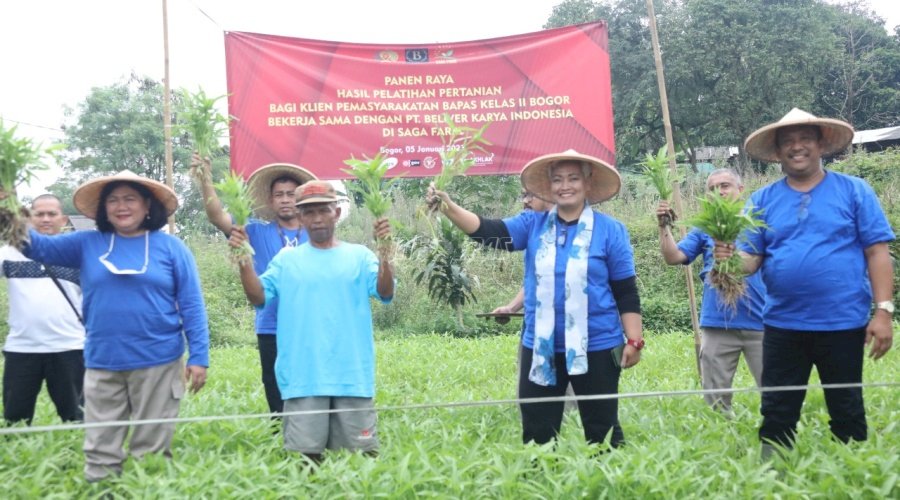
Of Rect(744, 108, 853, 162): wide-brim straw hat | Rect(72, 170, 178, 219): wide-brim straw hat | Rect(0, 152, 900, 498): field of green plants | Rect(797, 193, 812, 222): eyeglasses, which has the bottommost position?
Rect(0, 152, 900, 498): field of green plants

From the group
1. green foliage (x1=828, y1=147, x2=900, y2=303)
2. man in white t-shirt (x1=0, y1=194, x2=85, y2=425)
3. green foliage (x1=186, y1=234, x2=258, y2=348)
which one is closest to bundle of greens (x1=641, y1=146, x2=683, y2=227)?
man in white t-shirt (x1=0, y1=194, x2=85, y2=425)

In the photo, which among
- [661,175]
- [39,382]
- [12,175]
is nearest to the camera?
[12,175]

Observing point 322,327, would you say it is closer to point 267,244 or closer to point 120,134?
point 267,244

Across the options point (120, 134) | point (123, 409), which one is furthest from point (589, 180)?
point (120, 134)

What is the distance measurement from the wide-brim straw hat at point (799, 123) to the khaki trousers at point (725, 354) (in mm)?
1062

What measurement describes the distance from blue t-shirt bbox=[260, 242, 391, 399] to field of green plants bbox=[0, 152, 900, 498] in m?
0.30

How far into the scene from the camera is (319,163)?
253 inches

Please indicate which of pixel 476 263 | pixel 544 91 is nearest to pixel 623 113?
pixel 476 263

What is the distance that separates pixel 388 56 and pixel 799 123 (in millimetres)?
3897

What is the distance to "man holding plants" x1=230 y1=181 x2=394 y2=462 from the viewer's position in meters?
3.52

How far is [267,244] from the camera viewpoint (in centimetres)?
439

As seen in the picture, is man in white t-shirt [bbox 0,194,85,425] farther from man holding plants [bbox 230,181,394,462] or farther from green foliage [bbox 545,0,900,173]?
green foliage [bbox 545,0,900,173]

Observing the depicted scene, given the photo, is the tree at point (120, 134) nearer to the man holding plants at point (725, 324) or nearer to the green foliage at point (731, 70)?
the green foliage at point (731, 70)

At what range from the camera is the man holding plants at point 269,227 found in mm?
4289
